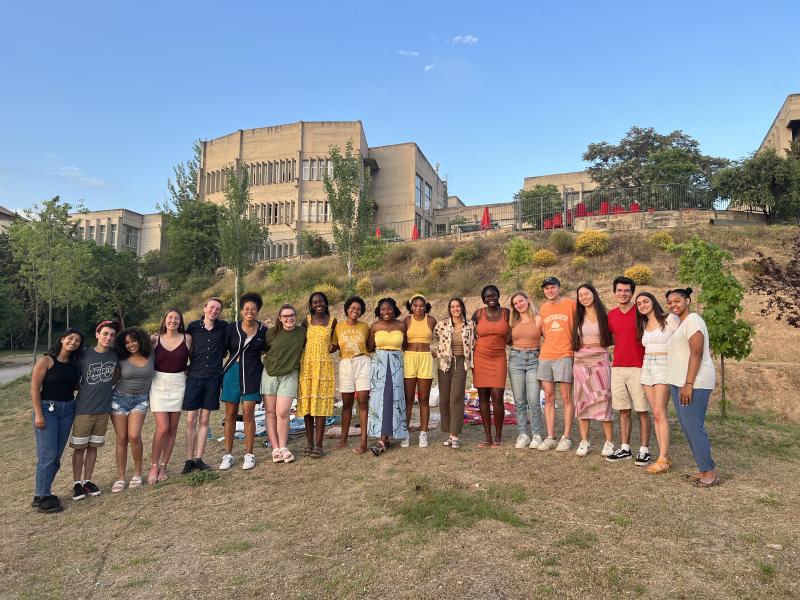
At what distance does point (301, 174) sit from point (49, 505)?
38.7m

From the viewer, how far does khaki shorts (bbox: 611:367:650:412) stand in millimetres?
4980

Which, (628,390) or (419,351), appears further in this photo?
(419,351)

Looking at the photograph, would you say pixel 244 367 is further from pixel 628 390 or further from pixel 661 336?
pixel 661 336

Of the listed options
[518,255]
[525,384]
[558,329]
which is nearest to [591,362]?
[558,329]

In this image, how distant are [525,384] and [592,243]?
673 inches

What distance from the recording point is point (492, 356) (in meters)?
5.69

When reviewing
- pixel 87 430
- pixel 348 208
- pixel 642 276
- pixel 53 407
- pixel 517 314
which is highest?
pixel 348 208

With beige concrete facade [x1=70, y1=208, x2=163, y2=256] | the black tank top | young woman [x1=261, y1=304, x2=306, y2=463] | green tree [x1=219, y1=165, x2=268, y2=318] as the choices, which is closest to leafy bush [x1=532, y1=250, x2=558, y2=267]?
green tree [x1=219, y1=165, x2=268, y2=318]

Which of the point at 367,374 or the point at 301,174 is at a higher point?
the point at 301,174

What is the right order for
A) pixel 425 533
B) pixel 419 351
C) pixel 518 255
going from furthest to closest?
pixel 518 255 → pixel 419 351 → pixel 425 533

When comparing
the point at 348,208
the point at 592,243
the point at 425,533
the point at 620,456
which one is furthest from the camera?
the point at 592,243

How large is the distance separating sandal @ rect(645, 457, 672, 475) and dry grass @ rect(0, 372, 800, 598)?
10 cm

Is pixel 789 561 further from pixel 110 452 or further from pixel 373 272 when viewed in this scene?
pixel 373 272

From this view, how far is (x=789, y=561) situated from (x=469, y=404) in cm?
531
